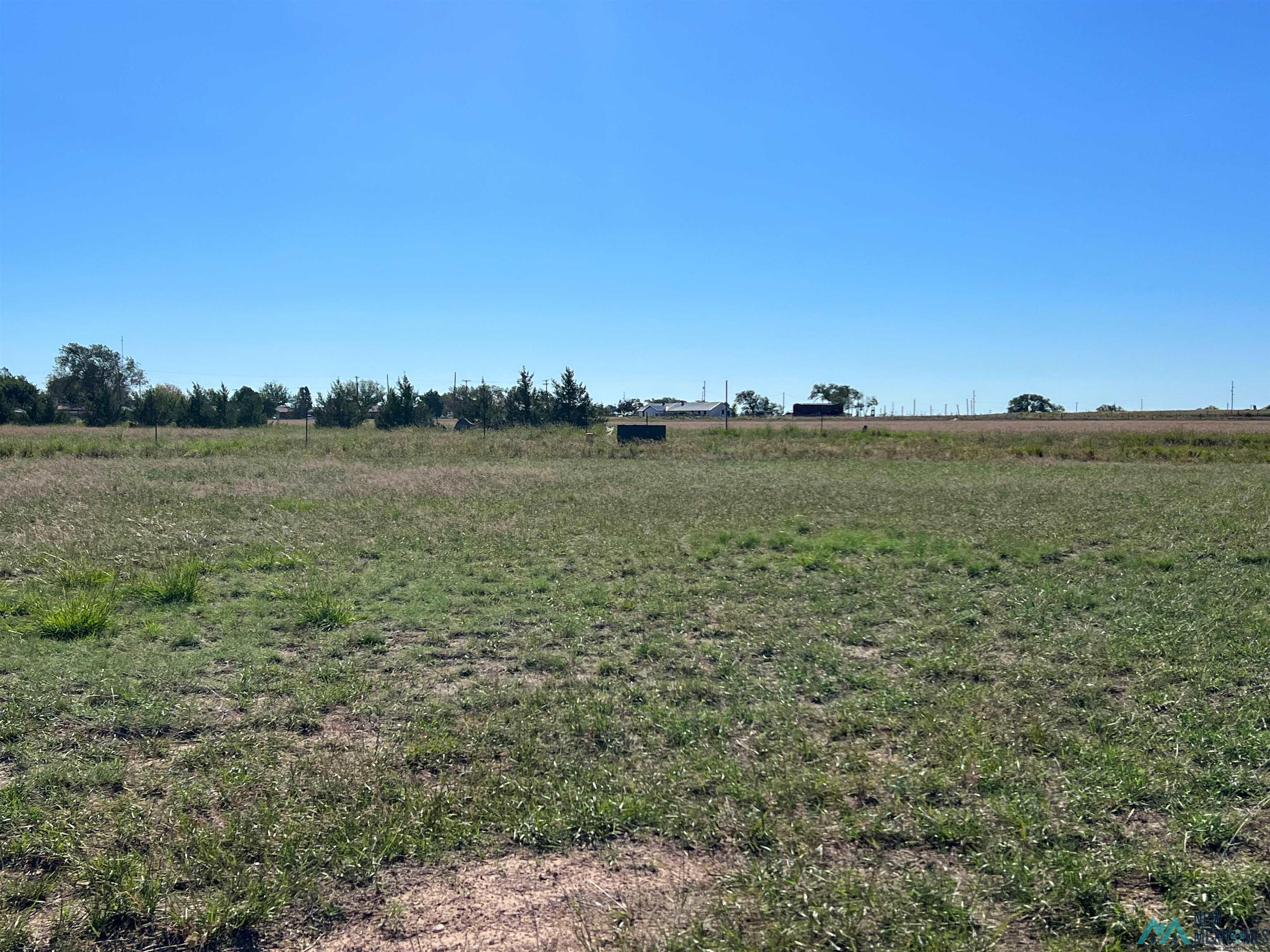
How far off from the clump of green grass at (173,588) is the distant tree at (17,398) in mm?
55845

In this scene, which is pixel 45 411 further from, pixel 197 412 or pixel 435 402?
Result: pixel 435 402

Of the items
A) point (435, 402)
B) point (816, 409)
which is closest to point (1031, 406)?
point (816, 409)

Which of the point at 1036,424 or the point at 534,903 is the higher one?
the point at 1036,424

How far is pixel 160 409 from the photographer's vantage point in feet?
186

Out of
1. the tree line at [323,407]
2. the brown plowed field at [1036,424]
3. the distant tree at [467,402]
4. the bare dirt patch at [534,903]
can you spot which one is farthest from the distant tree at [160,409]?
the bare dirt patch at [534,903]

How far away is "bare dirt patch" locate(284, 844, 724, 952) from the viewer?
301 centimetres

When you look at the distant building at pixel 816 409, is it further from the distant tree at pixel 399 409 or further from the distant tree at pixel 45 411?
the distant tree at pixel 45 411

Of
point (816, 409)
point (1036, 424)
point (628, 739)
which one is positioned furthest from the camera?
point (816, 409)

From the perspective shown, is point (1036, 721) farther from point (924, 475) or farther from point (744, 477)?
point (924, 475)

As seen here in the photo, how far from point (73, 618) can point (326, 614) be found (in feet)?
7.03

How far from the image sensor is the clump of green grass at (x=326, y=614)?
740cm

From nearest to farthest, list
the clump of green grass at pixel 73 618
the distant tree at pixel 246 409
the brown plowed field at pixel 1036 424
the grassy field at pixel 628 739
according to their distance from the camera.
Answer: the grassy field at pixel 628 739, the clump of green grass at pixel 73 618, the brown plowed field at pixel 1036 424, the distant tree at pixel 246 409

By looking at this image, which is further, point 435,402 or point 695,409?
point 695,409

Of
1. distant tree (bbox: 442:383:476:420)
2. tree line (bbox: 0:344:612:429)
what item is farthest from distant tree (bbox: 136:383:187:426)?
distant tree (bbox: 442:383:476:420)
